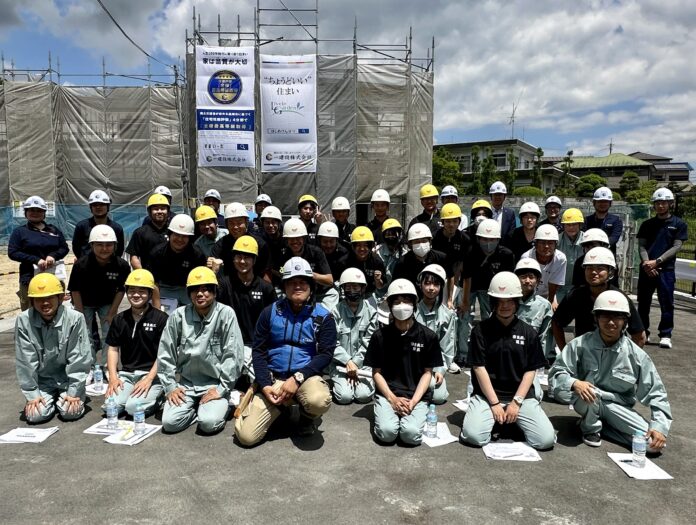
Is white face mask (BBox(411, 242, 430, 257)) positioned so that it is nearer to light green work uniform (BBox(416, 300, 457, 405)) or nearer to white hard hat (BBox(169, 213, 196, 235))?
light green work uniform (BBox(416, 300, 457, 405))

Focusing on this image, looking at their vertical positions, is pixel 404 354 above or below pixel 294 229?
below

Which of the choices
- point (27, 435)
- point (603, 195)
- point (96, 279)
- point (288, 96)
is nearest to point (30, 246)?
point (96, 279)

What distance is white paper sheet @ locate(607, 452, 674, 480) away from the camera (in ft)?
11.7

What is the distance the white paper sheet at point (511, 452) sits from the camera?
3.86 m

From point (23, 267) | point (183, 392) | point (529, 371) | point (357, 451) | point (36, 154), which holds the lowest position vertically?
point (357, 451)

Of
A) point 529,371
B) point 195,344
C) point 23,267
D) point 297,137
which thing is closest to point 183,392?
point 195,344

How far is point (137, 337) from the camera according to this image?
488 centimetres

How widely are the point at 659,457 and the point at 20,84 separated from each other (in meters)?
25.3

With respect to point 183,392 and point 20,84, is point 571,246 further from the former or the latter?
point 20,84

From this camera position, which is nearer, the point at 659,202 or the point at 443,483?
the point at 443,483

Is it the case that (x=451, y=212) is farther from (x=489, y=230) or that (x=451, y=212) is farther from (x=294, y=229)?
(x=294, y=229)

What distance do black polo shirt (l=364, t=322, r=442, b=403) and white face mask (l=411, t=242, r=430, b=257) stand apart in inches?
64.4

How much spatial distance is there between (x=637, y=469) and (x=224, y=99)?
16.5 m

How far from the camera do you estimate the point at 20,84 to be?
2088 centimetres
